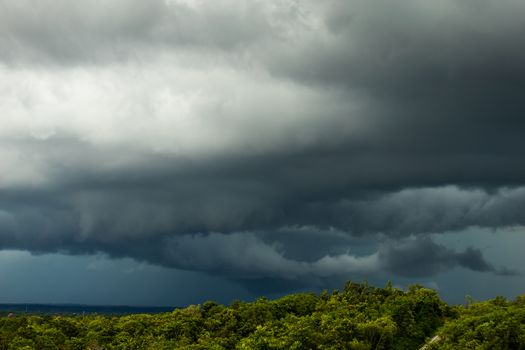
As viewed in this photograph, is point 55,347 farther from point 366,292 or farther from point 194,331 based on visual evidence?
point 366,292

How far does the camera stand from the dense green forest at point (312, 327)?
11681 cm

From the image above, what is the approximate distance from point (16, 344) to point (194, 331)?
45.3 metres

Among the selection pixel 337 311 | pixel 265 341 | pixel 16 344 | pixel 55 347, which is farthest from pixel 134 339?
pixel 337 311

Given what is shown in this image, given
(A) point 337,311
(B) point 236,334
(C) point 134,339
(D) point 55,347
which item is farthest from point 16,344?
(A) point 337,311

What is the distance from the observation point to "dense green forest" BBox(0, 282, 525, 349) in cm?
11681

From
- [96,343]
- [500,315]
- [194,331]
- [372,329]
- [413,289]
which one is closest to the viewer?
[500,315]

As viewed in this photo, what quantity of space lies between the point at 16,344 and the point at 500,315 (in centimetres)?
11061

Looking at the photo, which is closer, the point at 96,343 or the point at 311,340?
the point at 311,340

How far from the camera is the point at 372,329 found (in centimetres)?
12775

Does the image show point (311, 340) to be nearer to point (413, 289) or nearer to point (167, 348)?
point (167, 348)

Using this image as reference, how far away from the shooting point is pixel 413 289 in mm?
176625

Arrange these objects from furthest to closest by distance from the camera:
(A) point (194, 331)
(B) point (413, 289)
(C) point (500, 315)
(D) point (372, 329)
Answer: (B) point (413, 289) → (A) point (194, 331) → (D) point (372, 329) → (C) point (500, 315)

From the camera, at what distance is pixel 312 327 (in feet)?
427

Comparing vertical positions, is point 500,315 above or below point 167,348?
above
